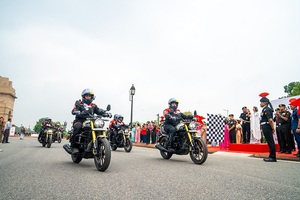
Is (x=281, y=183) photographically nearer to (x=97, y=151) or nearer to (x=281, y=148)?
(x=97, y=151)

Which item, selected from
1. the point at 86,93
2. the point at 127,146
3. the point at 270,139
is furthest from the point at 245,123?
the point at 86,93

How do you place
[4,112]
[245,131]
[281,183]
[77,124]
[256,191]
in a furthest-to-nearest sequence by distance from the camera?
1. [4,112]
2. [245,131]
3. [77,124]
4. [281,183]
5. [256,191]

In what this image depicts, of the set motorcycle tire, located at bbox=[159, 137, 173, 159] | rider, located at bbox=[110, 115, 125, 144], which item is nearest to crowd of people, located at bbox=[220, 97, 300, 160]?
motorcycle tire, located at bbox=[159, 137, 173, 159]

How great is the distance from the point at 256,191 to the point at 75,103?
13.7 ft

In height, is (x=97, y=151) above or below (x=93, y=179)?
above

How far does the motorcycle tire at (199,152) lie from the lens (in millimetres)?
5684

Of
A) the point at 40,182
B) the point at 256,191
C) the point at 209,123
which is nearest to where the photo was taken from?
the point at 256,191

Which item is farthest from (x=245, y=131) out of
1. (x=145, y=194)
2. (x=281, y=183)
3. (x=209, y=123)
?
(x=145, y=194)

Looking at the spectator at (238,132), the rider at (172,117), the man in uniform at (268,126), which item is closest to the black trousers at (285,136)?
the man in uniform at (268,126)

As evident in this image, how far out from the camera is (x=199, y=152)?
5.97m

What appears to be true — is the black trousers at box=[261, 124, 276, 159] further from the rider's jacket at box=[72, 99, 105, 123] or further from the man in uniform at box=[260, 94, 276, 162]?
the rider's jacket at box=[72, 99, 105, 123]

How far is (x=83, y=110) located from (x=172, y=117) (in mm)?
2767

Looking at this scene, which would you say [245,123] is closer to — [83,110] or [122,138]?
[122,138]

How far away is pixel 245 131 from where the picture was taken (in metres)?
12.2
